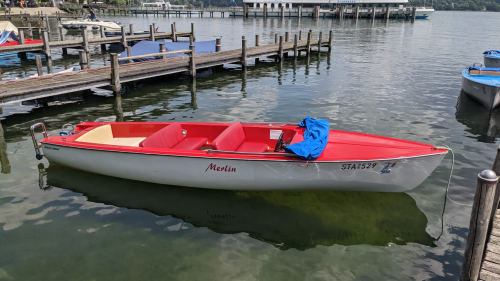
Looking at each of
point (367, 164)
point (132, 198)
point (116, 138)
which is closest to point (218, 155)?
point (132, 198)

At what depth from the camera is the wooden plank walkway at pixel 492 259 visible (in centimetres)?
454

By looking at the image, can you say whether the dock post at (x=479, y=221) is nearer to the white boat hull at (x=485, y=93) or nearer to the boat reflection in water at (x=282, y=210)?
the boat reflection in water at (x=282, y=210)

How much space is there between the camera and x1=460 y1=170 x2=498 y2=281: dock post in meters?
4.18

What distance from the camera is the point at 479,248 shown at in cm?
443

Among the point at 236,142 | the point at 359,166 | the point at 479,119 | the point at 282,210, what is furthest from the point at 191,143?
the point at 479,119

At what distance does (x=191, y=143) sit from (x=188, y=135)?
53 cm

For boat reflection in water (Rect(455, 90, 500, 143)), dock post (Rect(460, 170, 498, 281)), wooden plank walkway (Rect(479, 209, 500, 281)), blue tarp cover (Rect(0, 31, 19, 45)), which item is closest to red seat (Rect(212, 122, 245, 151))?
dock post (Rect(460, 170, 498, 281))

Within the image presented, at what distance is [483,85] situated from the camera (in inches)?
543

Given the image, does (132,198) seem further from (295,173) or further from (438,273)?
(438,273)

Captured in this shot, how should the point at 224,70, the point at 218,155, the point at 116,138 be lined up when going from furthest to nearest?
the point at 224,70, the point at 116,138, the point at 218,155

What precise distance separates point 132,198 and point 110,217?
82 centimetres

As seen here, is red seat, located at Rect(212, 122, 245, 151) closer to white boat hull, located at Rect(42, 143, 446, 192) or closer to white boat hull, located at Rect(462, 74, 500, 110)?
white boat hull, located at Rect(42, 143, 446, 192)

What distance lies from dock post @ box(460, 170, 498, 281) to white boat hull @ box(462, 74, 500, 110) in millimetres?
11279

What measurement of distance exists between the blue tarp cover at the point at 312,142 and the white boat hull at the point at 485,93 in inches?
364
